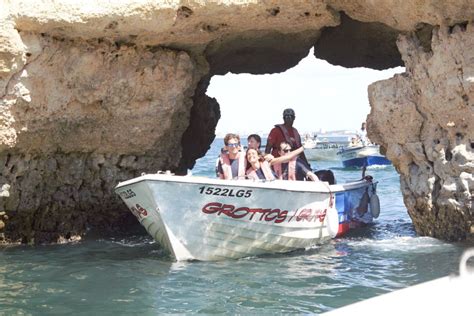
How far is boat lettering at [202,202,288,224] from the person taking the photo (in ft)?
25.7

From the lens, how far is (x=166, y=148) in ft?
37.0

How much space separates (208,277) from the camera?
721 cm

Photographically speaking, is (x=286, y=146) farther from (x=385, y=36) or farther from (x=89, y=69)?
(x=385, y=36)

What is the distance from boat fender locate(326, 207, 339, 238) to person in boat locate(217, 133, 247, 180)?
145 cm

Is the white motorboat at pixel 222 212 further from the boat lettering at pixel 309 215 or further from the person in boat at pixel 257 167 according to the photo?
the person in boat at pixel 257 167

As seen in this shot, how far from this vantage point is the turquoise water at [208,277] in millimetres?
6071

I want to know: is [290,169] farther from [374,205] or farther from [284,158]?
[374,205]

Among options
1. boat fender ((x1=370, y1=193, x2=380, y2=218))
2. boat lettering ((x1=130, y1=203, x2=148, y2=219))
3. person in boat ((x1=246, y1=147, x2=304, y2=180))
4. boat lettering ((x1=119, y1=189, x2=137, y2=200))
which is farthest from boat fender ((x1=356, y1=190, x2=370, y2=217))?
boat lettering ((x1=119, y1=189, x2=137, y2=200))

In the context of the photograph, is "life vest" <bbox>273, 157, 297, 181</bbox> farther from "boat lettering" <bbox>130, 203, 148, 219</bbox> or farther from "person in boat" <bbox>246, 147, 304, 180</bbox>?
"boat lettering" <bbox>130, 203, 148, 219</bbox>

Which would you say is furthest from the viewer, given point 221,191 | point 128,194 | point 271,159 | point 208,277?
point 271,159

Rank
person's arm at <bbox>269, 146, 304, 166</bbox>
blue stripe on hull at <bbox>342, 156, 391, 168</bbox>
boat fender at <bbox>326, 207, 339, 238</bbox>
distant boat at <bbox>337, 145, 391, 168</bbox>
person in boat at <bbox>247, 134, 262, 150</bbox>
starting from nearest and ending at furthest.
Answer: person in boat at <bbox>247, 134, 262, 150</bbox> < boat fender at <bbox>326, 207, 339, 238</bbox> < person's arm at <bbox>269, 146, 304, 166</bbox> < blue stripe on hull at <bbox>342, 156, 391, 168</bbox> < distant boat at <bbox>337, 145, 391, 168</bbox>

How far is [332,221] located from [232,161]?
5.75 feet

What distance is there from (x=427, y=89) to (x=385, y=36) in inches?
144

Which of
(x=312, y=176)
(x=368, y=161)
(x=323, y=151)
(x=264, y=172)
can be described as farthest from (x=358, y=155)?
(x=264, y=172)
